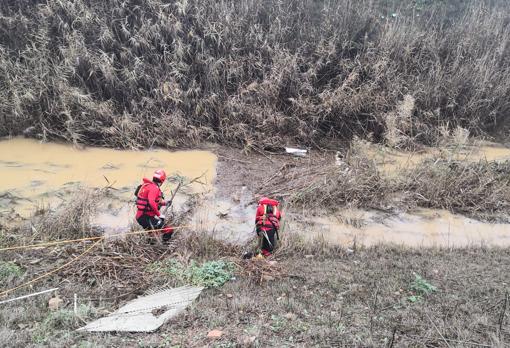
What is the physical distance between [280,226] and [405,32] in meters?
7.38

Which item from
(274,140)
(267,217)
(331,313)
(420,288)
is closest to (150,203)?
(267,217)

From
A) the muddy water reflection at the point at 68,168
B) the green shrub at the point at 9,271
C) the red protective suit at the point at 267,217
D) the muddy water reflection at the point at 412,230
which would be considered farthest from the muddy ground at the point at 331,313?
the muddy water reflection at the point at 68,168

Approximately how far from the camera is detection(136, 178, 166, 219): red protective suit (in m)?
6.55

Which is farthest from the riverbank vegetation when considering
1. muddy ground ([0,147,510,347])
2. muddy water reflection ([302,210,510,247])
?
muddy ground ([0,147,510,347])

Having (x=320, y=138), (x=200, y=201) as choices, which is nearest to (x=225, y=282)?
(x=200, y=201)

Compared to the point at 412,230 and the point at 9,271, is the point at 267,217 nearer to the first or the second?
the point at 412,230

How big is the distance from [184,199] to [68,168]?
258 cm

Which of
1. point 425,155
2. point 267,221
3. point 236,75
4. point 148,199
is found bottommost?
point 267,221

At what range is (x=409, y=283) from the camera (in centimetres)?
570

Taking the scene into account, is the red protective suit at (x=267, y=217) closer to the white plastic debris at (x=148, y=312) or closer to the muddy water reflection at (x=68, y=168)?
the white plastic debris at (x=148, y=312)

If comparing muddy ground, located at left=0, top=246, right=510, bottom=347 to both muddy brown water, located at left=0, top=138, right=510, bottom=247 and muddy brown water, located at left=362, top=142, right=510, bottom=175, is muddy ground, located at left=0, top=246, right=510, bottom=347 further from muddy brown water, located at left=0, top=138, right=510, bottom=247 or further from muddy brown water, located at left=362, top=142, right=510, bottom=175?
muddy brown water, located at left=362, top=142, right=510, bottom=175

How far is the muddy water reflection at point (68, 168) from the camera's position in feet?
26.2

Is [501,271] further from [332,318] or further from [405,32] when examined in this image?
[405,32]

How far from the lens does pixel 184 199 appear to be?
831 centimetres
